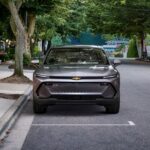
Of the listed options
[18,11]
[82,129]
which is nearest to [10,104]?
[82,129]

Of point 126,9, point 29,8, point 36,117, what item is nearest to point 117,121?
point 36,117

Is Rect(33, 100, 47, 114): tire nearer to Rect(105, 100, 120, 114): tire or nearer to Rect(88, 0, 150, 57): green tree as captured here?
Rect(105, 100, 120, 114): tire

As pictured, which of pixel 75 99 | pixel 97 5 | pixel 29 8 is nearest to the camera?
pixel 75 99

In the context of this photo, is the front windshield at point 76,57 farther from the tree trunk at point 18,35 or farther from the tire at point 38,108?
the tree trunk at point 18,35

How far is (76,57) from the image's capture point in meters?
14.5

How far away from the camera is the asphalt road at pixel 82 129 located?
364 inches

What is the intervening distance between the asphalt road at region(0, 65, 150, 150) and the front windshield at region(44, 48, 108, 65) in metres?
1.15

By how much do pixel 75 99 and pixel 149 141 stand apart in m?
3.56

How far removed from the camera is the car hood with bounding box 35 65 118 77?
12.8m

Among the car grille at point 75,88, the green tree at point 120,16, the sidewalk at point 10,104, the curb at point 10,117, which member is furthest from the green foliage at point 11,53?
the car grille at point 75,88

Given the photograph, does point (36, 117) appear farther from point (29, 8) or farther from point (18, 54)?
point (29, 8)

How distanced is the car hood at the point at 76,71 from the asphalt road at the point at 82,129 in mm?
937

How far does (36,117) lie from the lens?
12789 millimetres

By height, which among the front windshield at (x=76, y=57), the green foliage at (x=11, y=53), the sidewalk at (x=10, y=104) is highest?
the front windshield at (x=76, y=57)
